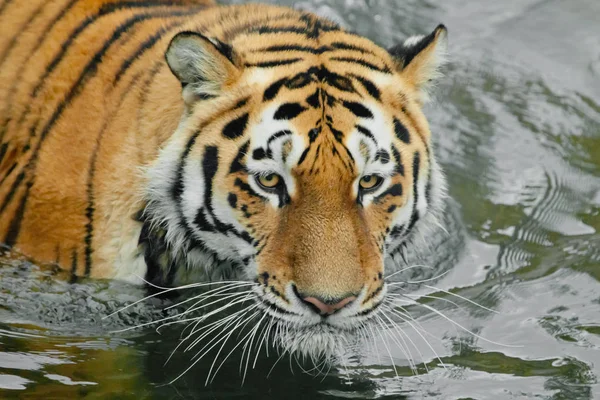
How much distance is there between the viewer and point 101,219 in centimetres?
325

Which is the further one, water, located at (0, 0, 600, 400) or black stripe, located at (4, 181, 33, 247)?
black stripe, located at (4, 181, 33, 247)

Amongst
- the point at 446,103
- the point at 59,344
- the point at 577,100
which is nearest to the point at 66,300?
the point at 59,344

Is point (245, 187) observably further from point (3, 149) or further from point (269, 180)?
point (3, 149)

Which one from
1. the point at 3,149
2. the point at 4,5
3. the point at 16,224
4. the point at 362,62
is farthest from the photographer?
the point at 4,5

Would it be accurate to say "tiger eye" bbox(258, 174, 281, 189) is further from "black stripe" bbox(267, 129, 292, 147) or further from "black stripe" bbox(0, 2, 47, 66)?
"black stripe" bbox(0, 2, 47, 66)

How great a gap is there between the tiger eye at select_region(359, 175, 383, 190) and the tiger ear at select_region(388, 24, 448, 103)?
412mm

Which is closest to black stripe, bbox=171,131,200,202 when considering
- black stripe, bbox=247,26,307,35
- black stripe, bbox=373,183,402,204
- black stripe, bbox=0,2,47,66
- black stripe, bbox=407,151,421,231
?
black stripe, bbox=247,26,307,35

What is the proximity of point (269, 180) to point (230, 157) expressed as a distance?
0.14 meters

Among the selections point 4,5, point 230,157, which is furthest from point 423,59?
point 4,5

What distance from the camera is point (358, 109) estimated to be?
9.85 ft

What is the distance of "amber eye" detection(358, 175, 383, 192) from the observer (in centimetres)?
293

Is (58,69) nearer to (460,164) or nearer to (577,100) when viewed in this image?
(460,164)

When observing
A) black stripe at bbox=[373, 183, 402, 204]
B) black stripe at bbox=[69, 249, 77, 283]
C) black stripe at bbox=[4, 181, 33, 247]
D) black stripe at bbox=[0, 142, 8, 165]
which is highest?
black stripe at bbox=[0, 142, 8, 165]

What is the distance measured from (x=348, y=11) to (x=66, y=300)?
334 cm
